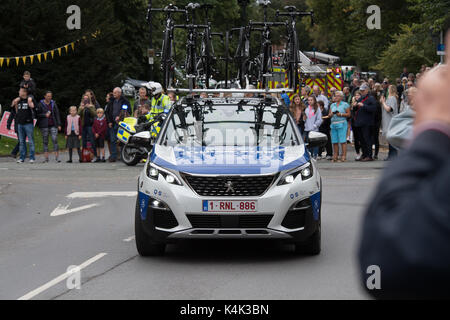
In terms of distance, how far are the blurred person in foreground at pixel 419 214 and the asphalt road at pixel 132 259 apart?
248 centimetres

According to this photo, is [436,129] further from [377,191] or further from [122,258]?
[122,258]

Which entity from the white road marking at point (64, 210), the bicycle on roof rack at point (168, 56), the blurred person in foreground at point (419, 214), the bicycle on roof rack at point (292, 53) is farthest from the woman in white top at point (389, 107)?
the blurred person in foreground at point (419, 214)

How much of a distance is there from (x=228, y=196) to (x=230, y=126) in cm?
152

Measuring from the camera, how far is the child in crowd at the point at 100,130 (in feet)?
79.3

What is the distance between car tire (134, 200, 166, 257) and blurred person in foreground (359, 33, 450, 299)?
25.8 feet

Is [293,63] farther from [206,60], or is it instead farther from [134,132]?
[134,132]

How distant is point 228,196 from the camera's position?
8883 millimetres

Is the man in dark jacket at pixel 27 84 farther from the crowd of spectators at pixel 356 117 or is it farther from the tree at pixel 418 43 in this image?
the tree at pixel 418 43

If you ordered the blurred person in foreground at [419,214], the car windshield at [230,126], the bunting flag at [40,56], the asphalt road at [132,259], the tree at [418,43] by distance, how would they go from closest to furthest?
1. the blurred person in foreground at [419,214]
2. the asphalt road at [132,259]
3. the car windshield at [230,126]
4. the tree at [418,43]
5. the bunting flag at [40,56]

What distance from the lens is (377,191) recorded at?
1.42 meters

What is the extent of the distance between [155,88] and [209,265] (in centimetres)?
1420

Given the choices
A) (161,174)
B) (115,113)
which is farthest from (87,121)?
(161,174)
